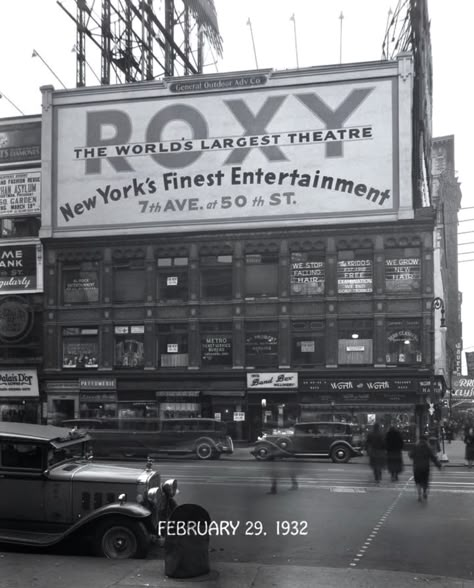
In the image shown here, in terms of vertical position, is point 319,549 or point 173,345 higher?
point 173,345

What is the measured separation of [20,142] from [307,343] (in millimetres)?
23706

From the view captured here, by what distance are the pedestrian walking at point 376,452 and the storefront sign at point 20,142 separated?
117 feet

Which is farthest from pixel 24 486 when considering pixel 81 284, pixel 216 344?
pixel 81 284

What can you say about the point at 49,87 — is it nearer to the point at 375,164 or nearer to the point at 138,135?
the point at 138,135

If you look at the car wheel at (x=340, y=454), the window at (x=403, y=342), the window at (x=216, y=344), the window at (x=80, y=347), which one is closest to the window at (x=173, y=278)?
the window at (x=216, y=344)

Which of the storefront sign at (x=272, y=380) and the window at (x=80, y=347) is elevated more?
the window at (x=80, y=347)

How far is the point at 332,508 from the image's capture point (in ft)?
54.2

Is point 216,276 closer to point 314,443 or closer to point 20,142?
point 20,142

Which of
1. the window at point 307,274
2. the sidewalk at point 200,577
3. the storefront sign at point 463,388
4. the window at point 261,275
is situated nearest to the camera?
the sidewalk at point 200,577

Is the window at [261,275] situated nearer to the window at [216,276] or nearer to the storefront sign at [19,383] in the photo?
the window at [216,276]

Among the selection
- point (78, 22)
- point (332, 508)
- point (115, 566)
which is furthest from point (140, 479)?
point (78, 22)

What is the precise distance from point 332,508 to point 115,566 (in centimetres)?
706

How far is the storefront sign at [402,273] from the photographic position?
44.2 m

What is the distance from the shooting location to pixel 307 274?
45.5 metres
